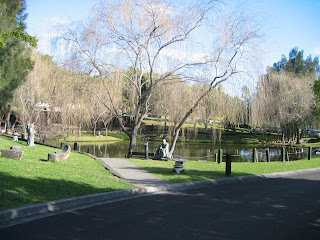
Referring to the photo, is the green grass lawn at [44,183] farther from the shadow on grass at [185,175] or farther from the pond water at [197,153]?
the pond water at [197,153]

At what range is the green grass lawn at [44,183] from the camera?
727 cm

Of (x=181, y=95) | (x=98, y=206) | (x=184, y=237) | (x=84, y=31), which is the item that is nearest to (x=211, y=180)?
(x=98, y=206)

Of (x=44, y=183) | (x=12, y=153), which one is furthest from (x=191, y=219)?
(x=12, y=153)

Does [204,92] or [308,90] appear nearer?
[204,92]

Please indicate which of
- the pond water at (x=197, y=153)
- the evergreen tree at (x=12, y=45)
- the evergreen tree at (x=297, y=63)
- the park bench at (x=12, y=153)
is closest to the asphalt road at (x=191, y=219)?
the park bench at (x=12, y=153)

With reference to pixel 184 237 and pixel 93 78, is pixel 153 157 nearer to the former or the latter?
pixel 93 78

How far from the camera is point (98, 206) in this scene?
25.1 feet

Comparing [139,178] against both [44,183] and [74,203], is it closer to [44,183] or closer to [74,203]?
[44,183]

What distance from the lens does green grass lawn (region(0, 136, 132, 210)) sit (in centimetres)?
727

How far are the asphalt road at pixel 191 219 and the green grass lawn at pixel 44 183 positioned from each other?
3.32 feet

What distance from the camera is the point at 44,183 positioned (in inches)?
344

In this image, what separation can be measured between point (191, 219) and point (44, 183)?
429 centimetres

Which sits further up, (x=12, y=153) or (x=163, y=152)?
(x=12, y=153)

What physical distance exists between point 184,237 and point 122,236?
1068 millimetres
